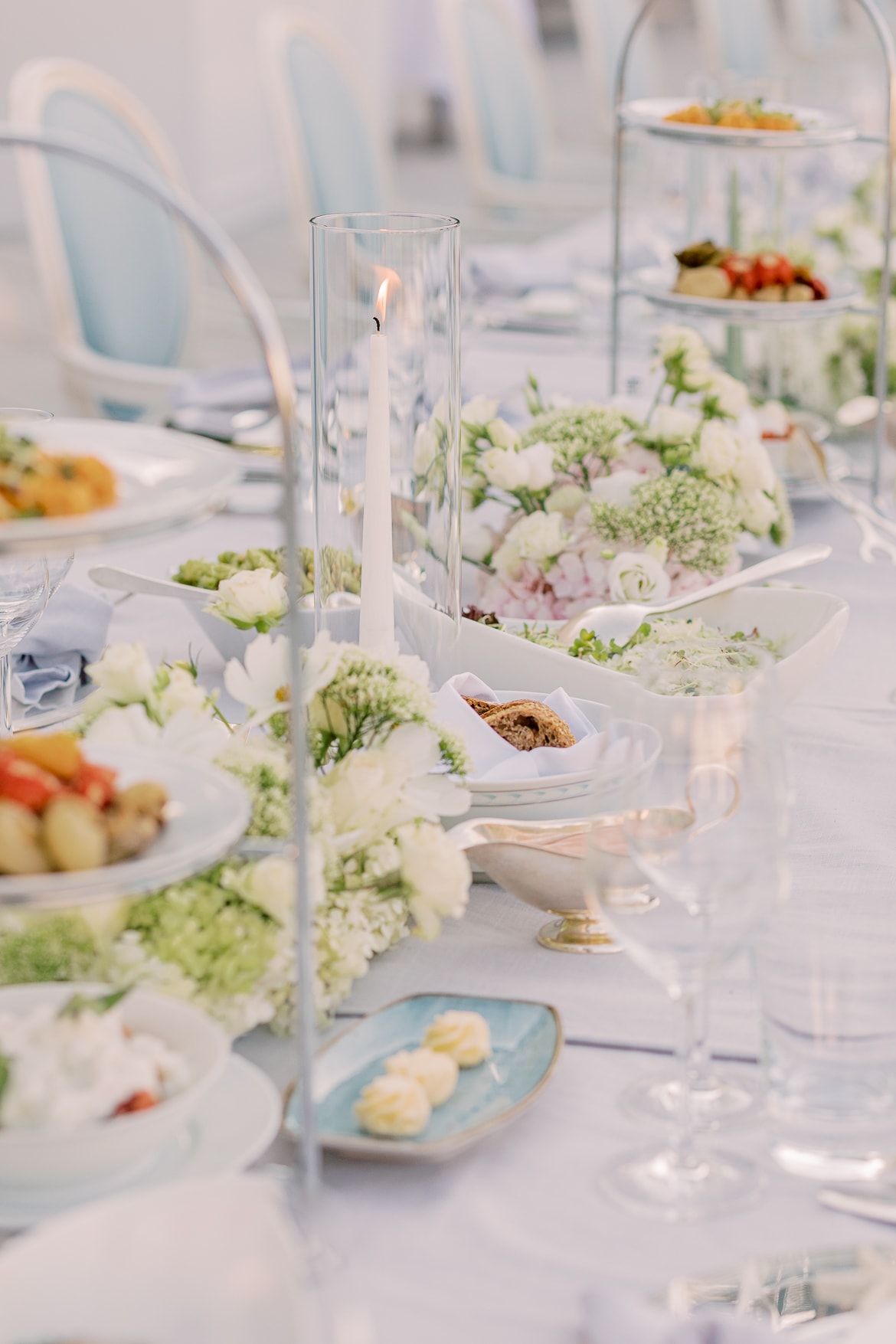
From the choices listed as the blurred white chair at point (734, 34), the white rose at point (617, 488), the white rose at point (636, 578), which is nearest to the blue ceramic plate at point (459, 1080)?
the white rose at point (636, 578)

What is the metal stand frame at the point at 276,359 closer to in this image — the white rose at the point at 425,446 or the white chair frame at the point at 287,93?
the white rose at the point at 425,446

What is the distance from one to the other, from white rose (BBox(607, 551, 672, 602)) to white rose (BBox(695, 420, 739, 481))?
5.9 inches

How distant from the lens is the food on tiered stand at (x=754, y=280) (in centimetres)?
168

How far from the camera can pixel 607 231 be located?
2838 millimetres

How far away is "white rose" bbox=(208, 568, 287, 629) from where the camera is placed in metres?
1.02

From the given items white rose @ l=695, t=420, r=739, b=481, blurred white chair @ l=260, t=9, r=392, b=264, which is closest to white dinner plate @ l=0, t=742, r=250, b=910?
white rose @ l=695, t=420, r=739, b=481

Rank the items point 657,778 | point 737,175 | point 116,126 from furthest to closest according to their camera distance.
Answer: point 116,126 < point 737,175 < point 657,778

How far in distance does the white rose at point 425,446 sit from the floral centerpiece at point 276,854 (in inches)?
8.8

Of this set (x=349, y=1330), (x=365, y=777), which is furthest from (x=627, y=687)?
(x=349, y=1330)

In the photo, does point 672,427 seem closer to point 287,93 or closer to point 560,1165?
point 560,1165

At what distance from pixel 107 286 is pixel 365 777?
1958mm

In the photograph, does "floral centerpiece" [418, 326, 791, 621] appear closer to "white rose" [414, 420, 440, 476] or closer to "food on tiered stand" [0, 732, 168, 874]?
"white rose" [414, 420, 440, 476]

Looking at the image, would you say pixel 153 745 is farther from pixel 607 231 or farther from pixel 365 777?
pixel 607 231

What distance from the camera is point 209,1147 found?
2.15 ft
